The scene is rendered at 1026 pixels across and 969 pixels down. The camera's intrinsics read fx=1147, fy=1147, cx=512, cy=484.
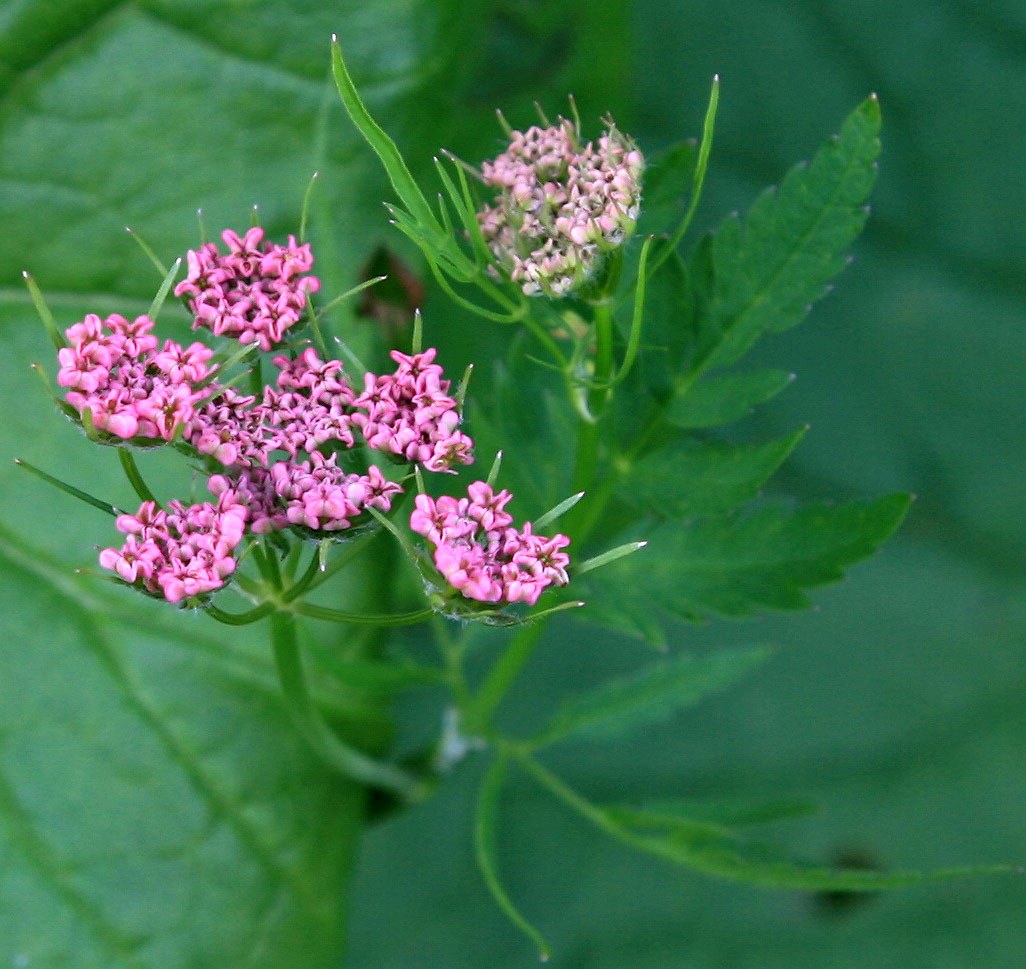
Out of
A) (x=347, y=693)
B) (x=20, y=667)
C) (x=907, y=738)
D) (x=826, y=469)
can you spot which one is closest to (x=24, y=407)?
(x=20, y=667)

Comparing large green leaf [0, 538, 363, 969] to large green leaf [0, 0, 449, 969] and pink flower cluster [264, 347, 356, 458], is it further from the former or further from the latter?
pink flower cluster [264, 347, 356, 458]

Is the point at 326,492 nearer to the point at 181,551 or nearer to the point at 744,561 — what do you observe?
the point at 181,551

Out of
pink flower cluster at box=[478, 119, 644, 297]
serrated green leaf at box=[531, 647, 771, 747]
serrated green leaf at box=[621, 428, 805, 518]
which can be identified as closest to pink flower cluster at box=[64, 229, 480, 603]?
pink flower cluster at box=[478, 119, 644, 297]

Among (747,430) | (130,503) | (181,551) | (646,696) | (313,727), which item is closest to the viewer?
(181,551)

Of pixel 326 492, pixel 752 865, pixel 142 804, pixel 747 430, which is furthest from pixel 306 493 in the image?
pixel 747 430

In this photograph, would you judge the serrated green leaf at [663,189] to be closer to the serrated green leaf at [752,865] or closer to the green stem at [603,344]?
the green stem at [603,344]

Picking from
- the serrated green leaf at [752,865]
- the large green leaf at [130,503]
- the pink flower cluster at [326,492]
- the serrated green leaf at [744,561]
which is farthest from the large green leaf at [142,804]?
the pink flower cluster at [326,492]
